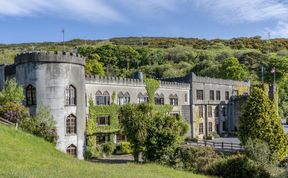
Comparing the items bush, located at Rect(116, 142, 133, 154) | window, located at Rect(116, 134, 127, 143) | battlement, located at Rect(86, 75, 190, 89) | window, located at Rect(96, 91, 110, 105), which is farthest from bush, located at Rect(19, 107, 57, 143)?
window, located at Rect(116, 134, 127, 143)

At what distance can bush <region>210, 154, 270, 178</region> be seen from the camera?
2975 cm

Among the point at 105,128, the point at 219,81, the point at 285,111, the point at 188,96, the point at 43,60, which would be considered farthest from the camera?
the point at 285,111

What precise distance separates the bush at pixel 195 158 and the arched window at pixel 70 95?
11.2 metres

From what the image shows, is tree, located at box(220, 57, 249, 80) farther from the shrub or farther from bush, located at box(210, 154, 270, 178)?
the shrub

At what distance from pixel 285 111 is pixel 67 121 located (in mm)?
57790

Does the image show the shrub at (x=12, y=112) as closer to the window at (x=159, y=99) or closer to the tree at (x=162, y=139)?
the tree at (x=162, y=139)

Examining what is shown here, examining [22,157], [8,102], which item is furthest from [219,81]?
[22,157]

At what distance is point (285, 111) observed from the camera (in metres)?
81.3

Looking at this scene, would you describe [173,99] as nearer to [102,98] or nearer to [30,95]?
[102,98]

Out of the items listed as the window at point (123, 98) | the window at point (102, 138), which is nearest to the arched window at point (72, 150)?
the window at point (102, 138)

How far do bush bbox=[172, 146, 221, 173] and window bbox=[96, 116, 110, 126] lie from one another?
36.7 feet

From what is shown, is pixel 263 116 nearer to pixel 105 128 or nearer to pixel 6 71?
pixel 105 128

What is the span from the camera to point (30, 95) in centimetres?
3600

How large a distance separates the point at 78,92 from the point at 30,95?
457 cm
